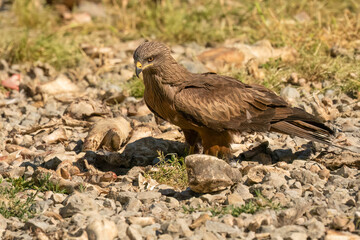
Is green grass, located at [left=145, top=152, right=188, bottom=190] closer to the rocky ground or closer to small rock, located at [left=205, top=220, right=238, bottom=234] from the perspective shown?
the rocky ground

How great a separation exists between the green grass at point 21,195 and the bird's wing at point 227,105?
4.29 feet

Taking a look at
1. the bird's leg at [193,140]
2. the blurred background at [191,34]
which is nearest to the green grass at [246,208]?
the bird's leg at [193,140]

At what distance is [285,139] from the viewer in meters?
6.22

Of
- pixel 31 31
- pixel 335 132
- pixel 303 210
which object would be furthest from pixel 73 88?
pixel 303 210

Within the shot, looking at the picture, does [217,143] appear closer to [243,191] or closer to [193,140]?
[193,140]

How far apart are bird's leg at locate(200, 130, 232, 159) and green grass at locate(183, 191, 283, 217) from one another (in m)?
1.10

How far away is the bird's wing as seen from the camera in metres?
5.46

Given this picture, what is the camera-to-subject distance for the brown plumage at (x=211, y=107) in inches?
216

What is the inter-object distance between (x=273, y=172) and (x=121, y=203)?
130 centimetres

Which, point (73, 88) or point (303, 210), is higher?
point (303, 210)

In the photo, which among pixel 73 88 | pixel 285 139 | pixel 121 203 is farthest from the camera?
pixel 73 88

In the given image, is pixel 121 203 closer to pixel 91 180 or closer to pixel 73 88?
pixel 91 180

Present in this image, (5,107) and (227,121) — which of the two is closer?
(227,121)

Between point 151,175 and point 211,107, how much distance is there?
32.2 inches
